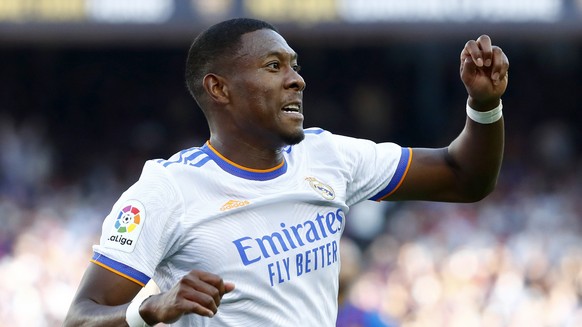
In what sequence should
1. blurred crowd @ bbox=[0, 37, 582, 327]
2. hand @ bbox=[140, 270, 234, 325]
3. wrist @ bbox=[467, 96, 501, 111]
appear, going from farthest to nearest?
blurred crowd @ bbox=[0, 37, 582, 327]
wrist @ bbox=[467, 96, 501, 111]
hand @ bbox=[140, 270, 234, 325]

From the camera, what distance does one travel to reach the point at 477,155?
13.2 feet

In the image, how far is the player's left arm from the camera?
3885mm

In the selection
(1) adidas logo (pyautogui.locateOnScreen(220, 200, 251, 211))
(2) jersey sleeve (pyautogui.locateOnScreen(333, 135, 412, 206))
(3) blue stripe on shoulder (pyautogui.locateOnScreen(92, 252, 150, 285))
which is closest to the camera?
(3) blue stripe on shoulder (pyautogui.locateOnScreen(92, 252, 150, 285))

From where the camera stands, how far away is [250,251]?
12.1 feet

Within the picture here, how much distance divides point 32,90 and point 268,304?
53.5 ft

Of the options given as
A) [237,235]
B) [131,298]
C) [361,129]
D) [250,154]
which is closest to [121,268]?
[131,298]

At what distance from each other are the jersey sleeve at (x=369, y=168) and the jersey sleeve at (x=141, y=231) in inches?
25.8

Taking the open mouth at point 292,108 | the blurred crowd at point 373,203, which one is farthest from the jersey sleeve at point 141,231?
the blurred crowd at point 373,203

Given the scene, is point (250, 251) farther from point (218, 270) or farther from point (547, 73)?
point (547, 73)

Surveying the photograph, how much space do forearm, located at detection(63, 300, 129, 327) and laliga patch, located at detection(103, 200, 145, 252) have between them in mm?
184

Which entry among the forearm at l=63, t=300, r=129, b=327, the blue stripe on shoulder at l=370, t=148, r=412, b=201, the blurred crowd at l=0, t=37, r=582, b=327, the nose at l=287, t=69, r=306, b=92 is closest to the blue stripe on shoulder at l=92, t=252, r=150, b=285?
the forearm at l=63, t=300, r=129, b=327

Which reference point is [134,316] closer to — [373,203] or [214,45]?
[214,45]

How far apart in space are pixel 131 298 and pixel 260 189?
1.76 feet

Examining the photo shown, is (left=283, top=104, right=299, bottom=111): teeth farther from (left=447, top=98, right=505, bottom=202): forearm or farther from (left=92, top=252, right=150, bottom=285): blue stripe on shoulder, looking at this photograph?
(left=92, top=252, right=150, bottom=285): blue stripe on shoulder
